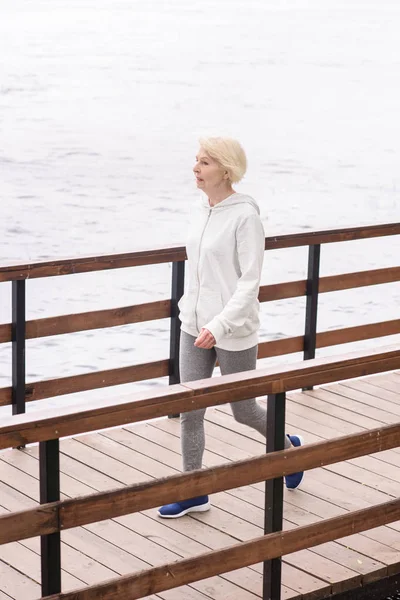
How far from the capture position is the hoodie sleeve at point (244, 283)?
12.4 ft

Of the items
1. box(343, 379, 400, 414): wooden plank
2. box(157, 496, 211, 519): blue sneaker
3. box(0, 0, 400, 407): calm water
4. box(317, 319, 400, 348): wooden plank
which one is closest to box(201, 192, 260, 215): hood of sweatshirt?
box(157, 496, 211, 519): blue sneaker

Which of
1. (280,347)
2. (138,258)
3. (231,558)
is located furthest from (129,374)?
(231,558)

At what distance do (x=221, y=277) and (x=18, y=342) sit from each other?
1241 mm

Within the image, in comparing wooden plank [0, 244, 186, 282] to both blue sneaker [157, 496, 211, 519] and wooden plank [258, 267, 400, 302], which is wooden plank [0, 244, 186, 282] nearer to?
wooden plank [258, 267, 400, 302]

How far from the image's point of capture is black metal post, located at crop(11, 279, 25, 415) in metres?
4.71

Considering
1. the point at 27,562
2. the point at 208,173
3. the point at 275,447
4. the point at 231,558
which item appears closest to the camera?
the point at 231,558

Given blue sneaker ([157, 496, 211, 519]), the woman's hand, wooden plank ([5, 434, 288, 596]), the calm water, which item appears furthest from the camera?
the calm water

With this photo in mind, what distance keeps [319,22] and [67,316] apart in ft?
90.4

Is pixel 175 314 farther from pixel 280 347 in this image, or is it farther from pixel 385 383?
pixel 385 383

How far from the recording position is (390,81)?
99.5 ft

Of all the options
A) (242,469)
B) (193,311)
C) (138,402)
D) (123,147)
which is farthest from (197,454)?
(123,147)

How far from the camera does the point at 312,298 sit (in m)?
5.64

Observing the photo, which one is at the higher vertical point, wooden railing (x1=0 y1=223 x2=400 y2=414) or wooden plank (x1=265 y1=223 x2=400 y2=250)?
wooden plank (x1=265 y1=223 x2=400 y2=250)

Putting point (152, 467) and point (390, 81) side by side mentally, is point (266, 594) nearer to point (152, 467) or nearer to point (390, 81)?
point (152, 467)
